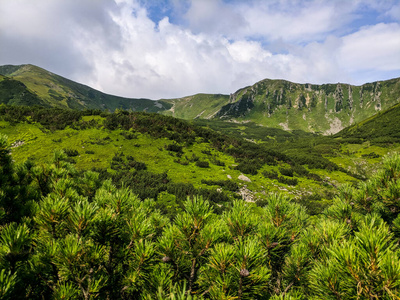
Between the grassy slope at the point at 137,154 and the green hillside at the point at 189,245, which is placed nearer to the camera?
the green hillside at the point at 189,245

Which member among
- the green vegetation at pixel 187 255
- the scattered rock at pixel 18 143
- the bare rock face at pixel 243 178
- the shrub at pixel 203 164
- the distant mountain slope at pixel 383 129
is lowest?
the bare rock face at pixel 243 178

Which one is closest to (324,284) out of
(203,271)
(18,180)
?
(203,271)

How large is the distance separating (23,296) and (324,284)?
312 centimetres

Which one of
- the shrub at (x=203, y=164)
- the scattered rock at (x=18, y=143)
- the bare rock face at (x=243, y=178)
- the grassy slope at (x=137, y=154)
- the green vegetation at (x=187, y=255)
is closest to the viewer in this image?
the green vegetation at (x=187, y=255)

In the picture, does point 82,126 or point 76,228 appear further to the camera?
point 82,126

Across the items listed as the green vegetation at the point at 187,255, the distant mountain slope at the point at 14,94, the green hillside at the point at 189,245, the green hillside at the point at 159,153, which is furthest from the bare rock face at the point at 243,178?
the distant mountain slope at the point at 14,94

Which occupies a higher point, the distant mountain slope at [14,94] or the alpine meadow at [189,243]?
the distant mountain slope at [14,94]

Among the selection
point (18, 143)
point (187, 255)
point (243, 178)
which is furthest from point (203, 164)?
point (187, 255)

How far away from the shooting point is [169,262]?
241 cm

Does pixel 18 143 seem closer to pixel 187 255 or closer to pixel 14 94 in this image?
pixel 187 255

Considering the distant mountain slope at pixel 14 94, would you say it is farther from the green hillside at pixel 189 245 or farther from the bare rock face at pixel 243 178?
the green hillside at pixel 189 245

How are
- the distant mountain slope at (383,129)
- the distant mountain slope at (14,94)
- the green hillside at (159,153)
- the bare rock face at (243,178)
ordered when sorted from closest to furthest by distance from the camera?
1. the green hillside at (159,153)
2. the bare rock face at (243,178)
3. the distant mountain slope at (383,129)
4. the distant mountain slope at (14,94)

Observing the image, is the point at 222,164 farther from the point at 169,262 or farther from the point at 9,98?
the point at 9,98

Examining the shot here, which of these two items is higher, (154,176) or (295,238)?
(295,238)
